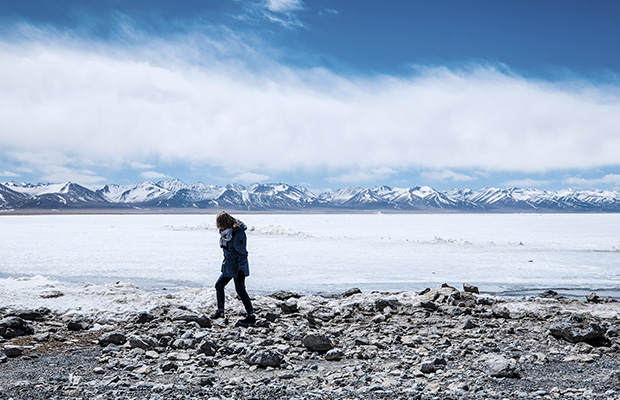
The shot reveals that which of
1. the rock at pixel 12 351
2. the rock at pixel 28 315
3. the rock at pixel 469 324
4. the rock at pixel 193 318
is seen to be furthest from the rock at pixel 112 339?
the rock at pixel 469 324

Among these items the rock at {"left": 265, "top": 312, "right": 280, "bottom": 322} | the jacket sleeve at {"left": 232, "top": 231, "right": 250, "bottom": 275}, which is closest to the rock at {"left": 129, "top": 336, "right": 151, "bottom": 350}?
the jacket sleeve at {"left": 232, "top": 231, "right": 250, "bottom": 275}

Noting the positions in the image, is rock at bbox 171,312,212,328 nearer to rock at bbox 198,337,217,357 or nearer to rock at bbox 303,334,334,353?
rock at bbox 198,337,217,357

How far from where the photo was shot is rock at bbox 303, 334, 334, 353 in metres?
6.33

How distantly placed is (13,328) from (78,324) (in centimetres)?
89

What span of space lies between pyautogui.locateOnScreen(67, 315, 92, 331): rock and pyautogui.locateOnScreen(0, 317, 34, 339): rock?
533 mm

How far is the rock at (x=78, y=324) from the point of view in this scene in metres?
7.80

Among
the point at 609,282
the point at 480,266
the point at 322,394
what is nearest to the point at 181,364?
the point at 322,394

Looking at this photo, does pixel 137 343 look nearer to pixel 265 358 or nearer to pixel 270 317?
pixel 265 358

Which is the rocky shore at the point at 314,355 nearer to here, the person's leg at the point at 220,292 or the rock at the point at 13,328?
the rock at the point at 13,328

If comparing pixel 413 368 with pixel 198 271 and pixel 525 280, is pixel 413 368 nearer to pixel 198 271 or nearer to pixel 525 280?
pixel 525 280

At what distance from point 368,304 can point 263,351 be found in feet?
13.9

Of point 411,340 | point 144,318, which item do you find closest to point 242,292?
point 144,318

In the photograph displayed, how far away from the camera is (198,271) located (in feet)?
55.8

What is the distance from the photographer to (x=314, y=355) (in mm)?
6188
